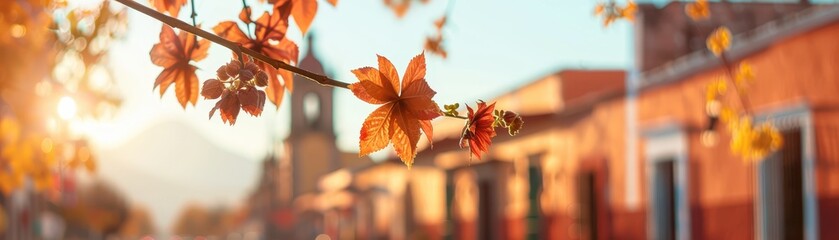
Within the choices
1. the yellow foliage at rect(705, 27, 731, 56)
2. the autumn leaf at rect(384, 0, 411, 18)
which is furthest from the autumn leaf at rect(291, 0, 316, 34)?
the yellow foliage at rect(705, 27, 731, 56)

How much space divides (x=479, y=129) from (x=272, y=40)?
Answer: 1.97 feet

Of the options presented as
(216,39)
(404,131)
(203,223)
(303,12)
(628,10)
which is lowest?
(404,131)

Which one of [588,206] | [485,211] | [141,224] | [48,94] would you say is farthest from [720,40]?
[141,224]

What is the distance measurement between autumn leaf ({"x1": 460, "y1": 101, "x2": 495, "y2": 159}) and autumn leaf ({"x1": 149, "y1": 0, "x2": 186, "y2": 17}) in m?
0.68

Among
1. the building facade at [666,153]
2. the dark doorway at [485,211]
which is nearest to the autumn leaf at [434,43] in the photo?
the building facade at [666,153]

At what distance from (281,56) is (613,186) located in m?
15.4

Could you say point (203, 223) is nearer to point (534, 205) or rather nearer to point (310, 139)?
point (310, 139)

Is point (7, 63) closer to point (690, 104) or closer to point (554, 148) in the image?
point (690, 104)

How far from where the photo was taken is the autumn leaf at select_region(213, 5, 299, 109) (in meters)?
2.77

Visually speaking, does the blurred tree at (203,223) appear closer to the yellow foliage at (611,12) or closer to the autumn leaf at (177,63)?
the yellow foliage at (611,12)

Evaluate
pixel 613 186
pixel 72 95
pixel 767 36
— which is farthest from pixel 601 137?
pixel 72 95

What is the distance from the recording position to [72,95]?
8.91 metres

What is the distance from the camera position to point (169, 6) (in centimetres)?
272

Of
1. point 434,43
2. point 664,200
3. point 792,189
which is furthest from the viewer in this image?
point 664,200
